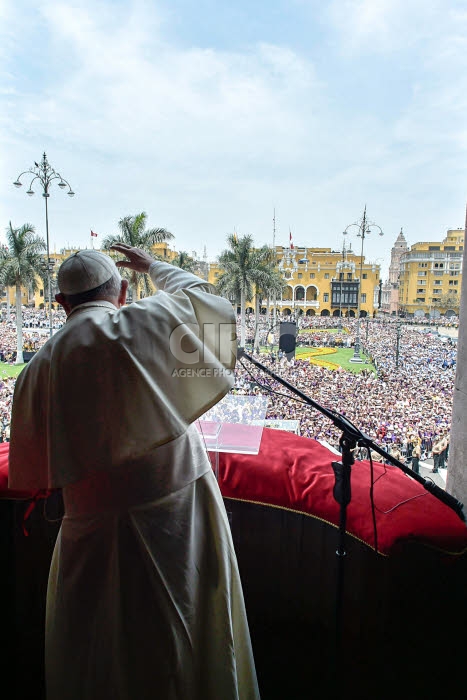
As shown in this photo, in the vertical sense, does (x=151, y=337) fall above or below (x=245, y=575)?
above

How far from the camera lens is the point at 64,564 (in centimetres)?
68

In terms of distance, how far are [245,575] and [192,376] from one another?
2.85ft

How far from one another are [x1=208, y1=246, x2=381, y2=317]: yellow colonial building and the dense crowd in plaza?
1083 centimetres

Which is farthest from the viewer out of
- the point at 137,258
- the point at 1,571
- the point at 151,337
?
the point at 1,571

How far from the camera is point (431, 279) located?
→ 19.3 metres

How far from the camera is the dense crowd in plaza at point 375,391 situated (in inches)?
203

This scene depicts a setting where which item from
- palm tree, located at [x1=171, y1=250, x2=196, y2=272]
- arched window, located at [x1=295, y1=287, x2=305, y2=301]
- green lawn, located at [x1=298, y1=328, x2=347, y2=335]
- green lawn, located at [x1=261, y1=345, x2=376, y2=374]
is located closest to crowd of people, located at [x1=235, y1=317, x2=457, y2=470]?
green lawn, located at [x1=261, y1=345, x2=376, y2=374]

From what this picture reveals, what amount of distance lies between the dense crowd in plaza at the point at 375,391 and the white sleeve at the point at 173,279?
37 centimetres

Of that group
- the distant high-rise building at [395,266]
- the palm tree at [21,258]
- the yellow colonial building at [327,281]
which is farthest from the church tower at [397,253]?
the palm tree at [21,258]

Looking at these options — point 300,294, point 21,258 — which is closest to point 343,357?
point 21,258

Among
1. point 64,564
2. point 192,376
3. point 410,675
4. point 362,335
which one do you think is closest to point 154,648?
point 64,564

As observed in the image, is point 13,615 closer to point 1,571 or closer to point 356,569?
point 1,571

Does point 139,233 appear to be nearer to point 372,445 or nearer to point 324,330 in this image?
point 372,445

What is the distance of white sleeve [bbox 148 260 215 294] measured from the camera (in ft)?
2.29
